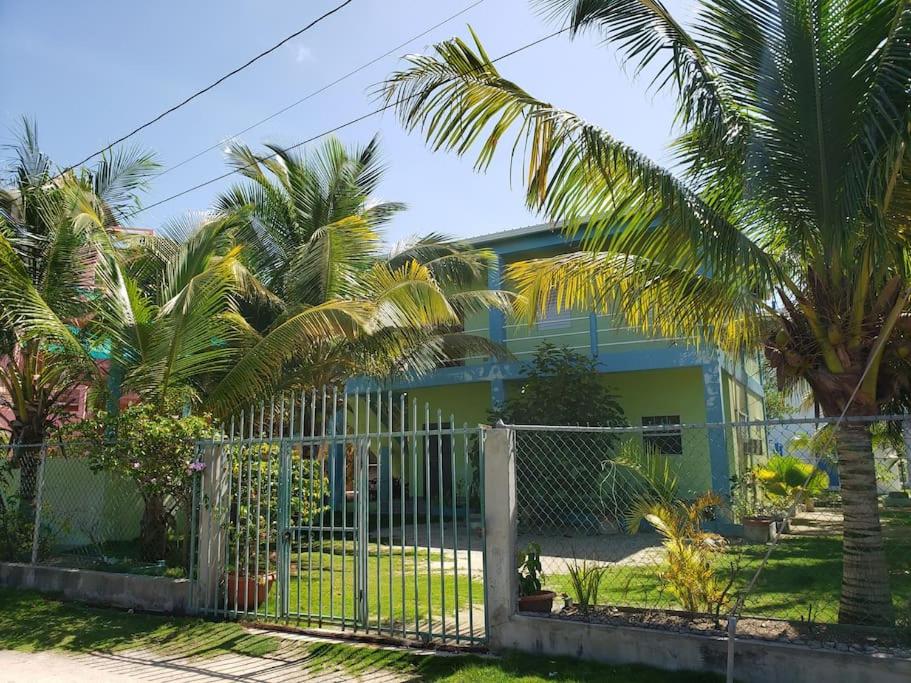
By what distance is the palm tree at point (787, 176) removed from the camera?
17.2ft

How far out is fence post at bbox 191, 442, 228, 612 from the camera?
759 cm

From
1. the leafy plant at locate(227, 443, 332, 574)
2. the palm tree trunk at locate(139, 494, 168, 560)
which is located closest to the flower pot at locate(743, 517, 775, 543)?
the leafy plant at locate(227, 443, 332, 574)

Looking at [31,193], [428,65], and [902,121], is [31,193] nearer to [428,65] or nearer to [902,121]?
[428,65]

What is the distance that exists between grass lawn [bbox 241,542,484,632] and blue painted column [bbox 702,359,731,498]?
564 cm

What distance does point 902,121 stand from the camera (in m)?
4.98

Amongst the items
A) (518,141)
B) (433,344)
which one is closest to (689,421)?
(433,344)

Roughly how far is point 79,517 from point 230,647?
607 cm

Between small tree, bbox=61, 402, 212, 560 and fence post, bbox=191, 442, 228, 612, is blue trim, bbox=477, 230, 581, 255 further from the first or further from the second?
fence post, bbox=191, 442, 228, 612

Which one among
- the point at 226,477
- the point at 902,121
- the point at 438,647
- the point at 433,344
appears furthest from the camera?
the point at 433,344

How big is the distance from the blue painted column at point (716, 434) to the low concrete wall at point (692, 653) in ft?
27.3

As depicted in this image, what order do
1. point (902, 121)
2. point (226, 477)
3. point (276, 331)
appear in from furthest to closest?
point (276, 331) < point (226, 477) < point (902, 121)

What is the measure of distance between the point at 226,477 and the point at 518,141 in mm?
4792

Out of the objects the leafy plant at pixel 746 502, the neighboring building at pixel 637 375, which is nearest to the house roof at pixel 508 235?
the neighboring building at pixel 637 375

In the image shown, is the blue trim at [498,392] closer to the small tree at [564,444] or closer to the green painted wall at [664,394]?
the green painted wall at [664,394]
